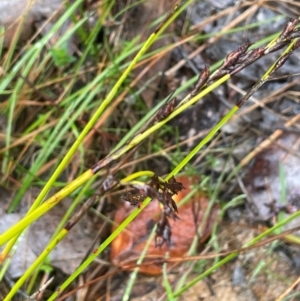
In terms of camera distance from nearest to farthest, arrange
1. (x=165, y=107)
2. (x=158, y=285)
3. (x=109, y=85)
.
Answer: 1. (x=165, y=107)
2. (x=158, y=285)
3. (x=109, y=85)

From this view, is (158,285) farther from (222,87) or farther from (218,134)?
(222,87)

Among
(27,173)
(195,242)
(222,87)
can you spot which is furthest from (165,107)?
(222,87)

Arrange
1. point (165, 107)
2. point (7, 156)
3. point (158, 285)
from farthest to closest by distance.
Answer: point (7, 156) < point (158, 285) < point (165, 107)

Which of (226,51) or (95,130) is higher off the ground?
(226,51)

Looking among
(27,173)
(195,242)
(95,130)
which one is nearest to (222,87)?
(95,130)

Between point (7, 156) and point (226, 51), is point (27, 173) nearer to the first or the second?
point (7, 156)

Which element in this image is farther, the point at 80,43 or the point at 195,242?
the point at 80,43

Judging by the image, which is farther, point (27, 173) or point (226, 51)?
point (226, 51)

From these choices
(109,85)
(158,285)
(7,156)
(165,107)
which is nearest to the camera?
(165,107)

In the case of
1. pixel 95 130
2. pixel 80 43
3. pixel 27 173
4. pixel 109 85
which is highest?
pixel 80 43
